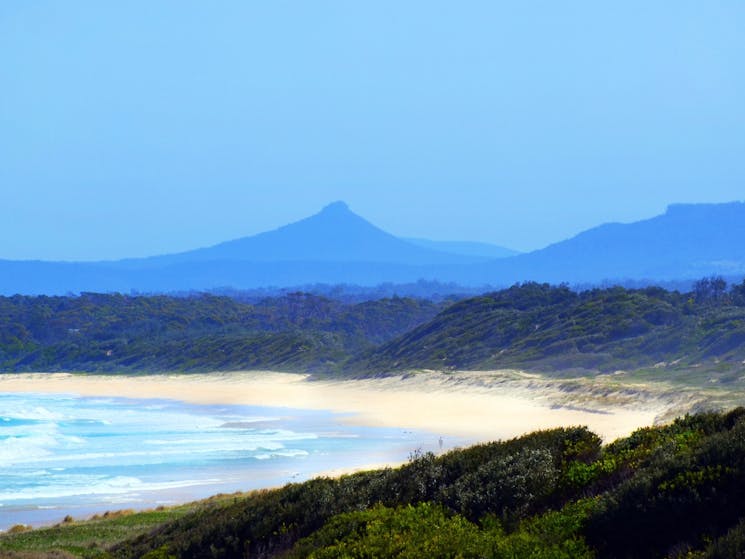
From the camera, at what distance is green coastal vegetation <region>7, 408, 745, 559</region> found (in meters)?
9.97

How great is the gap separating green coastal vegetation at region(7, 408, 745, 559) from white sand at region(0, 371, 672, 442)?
16.0 m

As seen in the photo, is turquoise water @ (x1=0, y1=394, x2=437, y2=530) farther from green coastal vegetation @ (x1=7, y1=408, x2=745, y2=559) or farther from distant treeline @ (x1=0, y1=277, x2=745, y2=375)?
distant treeline @ (x1=0, y1=277, x2=745, y2=375)

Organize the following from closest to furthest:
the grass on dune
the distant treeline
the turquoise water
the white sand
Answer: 1. the grass on dune
2. the turquoise water
3. the white sand
4. the distant treeline

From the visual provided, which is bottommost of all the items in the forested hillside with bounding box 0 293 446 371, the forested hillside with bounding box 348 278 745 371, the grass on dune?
the grass on dune

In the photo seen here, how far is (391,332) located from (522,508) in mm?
133816

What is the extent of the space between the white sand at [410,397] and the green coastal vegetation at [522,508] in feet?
52.3

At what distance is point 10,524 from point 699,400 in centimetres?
3409

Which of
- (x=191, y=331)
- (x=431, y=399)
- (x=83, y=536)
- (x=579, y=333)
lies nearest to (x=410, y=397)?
(x=431, y=399)

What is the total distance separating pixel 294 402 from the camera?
74438mm

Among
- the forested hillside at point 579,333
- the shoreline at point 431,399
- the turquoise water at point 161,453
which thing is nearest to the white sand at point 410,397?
the shoreline at point 431,399

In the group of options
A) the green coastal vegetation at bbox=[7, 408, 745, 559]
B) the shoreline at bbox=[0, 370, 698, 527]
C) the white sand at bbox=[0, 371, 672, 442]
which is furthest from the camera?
the white sand at bbox=[0, 371, 672, 442]

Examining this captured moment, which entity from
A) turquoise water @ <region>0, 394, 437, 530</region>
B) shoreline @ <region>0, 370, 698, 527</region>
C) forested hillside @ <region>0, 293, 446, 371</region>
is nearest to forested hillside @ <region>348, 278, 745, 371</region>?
shoreline @ <region>0, 370, 698, 527</region>

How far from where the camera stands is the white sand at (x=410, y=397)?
51.2m

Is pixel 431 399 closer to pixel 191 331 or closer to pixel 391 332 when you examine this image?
pixel 391 332
